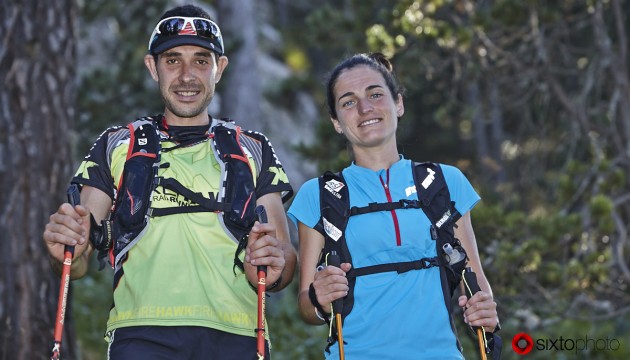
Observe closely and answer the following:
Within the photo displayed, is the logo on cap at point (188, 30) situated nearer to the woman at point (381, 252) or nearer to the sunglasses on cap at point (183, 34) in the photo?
the sunglasses on cap at point (183, 34)

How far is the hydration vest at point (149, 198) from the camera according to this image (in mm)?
4723

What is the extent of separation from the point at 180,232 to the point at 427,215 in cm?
134

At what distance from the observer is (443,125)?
12461 millimetres

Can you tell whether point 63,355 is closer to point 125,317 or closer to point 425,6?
point 125,317

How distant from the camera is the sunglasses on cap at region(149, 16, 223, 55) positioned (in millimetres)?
5176

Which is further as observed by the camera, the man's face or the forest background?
the forest background

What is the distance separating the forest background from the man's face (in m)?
0.99

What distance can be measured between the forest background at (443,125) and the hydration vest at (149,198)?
4.25 ft

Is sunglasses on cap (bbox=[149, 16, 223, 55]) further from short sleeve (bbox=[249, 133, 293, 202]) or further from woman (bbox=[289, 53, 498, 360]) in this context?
woman (bbox=[289, 53, 498, 360])

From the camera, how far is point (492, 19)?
35.3 feet

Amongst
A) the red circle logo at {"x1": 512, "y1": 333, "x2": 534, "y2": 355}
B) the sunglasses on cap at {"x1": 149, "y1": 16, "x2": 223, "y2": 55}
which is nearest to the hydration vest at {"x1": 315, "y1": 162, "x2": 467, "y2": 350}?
the sunglasses on cap at {"x1": 149, "y1": 16, "x2": 223, "y2": 55}

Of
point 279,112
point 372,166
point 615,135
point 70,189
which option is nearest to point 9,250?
point 70,189

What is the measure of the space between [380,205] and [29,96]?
13.0ft

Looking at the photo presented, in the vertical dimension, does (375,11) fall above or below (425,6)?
above
